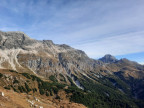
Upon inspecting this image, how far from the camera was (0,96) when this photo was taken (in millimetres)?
43000

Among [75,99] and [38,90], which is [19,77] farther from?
[75,99]

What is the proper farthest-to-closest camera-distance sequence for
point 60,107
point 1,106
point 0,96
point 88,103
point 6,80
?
point 88,103
point 6,80
point 60,107
point 0,96
point 1,106

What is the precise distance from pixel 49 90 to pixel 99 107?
91901 mm

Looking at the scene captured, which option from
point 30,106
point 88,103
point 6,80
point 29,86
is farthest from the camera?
point 88,103

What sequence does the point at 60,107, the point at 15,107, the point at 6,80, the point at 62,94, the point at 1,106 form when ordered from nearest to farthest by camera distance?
the point at 1,106 → the point at 15,107 → the point at 60,107 → the point at 6,80 → the point at 62,94

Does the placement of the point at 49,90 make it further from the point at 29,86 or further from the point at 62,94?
the point at 29,86

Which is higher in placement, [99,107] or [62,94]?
[62,94]

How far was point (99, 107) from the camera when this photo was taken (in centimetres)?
18962

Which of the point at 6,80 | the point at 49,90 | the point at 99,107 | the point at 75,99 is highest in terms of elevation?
the point at 6,80

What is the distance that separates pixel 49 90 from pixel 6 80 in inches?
2446

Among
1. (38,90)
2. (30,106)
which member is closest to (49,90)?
(38,90)

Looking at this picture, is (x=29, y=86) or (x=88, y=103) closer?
(x=29, y=86)

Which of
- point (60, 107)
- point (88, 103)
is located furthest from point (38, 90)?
point (60, 107)

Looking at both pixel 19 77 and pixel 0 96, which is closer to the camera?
pixel 0 96
